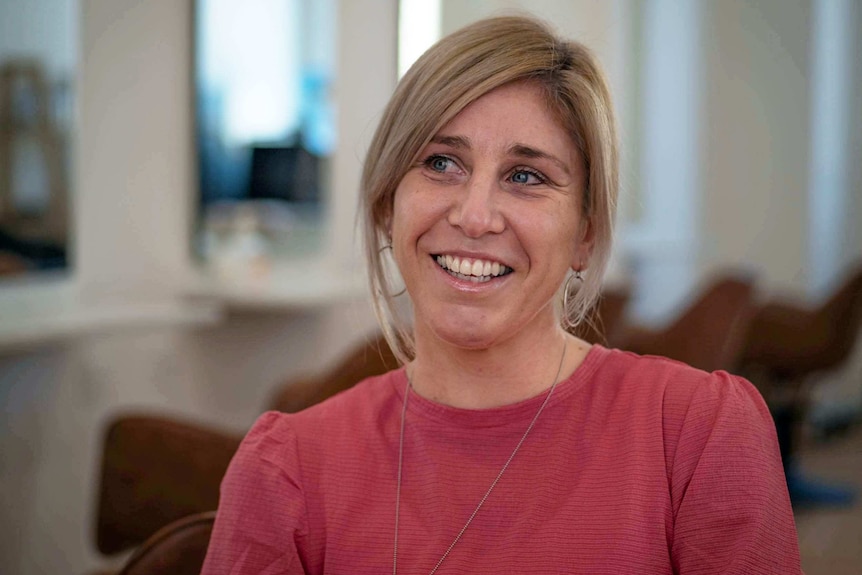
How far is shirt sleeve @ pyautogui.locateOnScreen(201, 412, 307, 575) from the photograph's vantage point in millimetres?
1274

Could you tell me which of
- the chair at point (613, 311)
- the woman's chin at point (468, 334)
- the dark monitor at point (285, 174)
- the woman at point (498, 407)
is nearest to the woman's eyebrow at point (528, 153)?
the woman at point (498, 407)

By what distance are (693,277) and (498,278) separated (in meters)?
5.38

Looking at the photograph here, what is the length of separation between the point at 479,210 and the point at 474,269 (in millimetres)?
81

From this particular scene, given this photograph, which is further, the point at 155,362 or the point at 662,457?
the point at 155,362

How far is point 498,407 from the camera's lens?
1332 millimetres

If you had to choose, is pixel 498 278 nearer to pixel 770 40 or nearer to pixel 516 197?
pixel 516 197

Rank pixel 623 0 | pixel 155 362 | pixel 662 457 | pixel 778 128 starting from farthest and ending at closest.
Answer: pixel 778 128, pixel 623 0, pixel 155 362, pixel 662 457

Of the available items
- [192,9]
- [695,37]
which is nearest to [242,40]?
[192,9]

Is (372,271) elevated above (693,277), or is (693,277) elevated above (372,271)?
(372,271)

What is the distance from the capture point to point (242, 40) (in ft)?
11.0

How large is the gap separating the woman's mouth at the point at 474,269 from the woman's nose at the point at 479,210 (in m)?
0.04

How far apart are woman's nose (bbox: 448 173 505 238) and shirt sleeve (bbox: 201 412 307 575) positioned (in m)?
0.39

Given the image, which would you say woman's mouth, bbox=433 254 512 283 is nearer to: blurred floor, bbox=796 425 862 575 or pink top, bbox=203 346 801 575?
pink top, bbox=203 346 801 575

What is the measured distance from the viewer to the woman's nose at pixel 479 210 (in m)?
1.26
